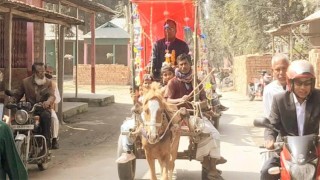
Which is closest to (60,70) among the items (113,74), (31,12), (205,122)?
(31,12)

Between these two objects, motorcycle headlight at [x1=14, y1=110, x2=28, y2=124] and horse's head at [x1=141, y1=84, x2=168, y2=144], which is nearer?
horse's head at [x1=141, y1=84, x2=168, y2=144]

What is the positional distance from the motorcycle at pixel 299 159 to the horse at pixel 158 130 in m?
2.24

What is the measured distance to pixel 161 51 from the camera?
10.2 m

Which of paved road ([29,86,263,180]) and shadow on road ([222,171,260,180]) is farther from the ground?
paved road ([29,86,263,180])

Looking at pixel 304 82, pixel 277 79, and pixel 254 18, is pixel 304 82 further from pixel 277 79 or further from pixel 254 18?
pixel 254 18

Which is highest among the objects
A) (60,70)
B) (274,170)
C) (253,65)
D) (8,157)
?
(253,65)

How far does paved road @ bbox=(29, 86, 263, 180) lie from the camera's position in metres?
8.96

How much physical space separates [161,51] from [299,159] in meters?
6.11

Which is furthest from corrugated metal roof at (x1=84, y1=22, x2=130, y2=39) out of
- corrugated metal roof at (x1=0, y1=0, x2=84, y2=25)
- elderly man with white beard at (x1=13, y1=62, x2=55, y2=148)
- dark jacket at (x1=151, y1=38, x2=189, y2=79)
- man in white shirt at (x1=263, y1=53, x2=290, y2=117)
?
man in white shirt at (x1=263, y1=53, x2=290, y2=117)

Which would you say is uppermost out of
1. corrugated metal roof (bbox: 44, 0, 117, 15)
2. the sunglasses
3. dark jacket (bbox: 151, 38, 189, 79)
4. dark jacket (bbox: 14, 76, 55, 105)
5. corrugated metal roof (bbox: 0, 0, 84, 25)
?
corrugated metal roof (bbox: 44, 0, 117, 15)

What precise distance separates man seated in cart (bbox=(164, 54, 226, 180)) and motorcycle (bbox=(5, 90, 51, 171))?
7.28ft

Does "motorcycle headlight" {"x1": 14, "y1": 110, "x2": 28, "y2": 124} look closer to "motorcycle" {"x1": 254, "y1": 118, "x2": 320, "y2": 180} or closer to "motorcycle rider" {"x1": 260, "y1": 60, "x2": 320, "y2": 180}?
"motorcycle rider" {"x1": 260, "y1": 60, "x2": 320, "y2": 180}

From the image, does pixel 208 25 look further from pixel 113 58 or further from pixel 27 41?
pixel 27 41

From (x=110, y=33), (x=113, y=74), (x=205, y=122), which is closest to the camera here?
(x=205, y=122)
